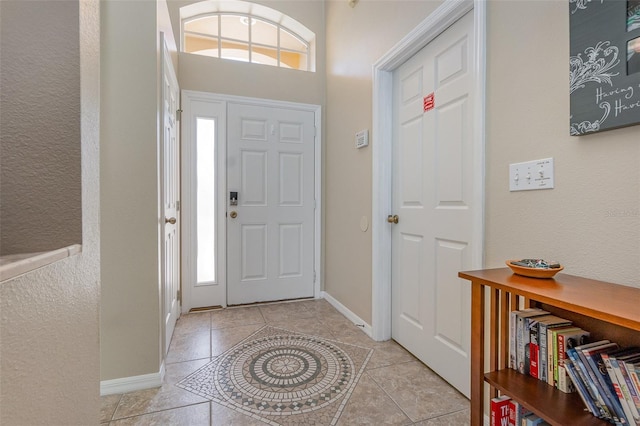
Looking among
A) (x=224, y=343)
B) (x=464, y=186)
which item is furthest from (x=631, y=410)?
(x=224, y=343)

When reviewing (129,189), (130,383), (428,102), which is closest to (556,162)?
(428,102)

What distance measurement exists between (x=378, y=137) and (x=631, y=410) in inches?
71.6

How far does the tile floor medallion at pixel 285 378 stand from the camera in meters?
1.51

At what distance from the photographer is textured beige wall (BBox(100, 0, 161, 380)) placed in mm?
1588

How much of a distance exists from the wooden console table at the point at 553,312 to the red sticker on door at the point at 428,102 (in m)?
1.06

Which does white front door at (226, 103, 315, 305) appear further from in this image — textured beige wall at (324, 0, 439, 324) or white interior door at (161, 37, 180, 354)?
white interior door at (161, 37, 180, 354)

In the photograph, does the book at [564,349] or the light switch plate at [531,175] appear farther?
the light switch plate at [531,175]

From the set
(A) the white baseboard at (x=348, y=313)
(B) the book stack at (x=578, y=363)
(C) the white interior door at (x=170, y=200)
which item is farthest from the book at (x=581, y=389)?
(C) the white interior door at (x=170, y=200)

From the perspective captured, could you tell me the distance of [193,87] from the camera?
111 inches

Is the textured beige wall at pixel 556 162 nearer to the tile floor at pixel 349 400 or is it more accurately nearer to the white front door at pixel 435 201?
the white front door at pixel 435 201

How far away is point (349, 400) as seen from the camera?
1.58m

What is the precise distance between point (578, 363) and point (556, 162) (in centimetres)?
67

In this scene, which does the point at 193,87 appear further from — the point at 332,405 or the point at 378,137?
the point at 332,405

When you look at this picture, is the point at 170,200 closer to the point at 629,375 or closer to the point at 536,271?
the point at 536,271
